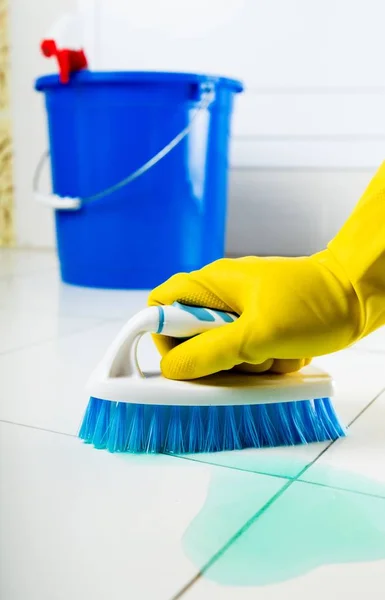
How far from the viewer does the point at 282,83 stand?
188 centimetres

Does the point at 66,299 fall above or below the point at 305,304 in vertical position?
below

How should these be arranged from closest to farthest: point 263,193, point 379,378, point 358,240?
point 358,240 → point 379,378 → point 263,193

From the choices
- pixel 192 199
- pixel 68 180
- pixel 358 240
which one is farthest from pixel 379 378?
pixel 68 180

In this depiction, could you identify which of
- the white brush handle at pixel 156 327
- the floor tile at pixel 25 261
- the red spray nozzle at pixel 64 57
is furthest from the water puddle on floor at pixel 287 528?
the floor tile at pixel 25 261

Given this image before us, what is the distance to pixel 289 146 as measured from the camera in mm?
1925

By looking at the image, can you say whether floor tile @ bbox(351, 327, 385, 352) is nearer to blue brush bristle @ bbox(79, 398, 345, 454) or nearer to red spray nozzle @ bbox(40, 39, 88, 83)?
blue brush bristle @ bbox(79, 398, 345, 454)

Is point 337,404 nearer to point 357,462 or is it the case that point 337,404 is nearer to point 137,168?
point 357,462

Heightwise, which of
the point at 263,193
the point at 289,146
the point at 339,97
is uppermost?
the point at 339,97

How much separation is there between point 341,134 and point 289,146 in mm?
135

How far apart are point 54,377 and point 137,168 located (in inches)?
28.5

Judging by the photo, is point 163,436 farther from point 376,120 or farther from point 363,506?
point 376,120

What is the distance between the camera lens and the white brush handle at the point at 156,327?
2.13ft

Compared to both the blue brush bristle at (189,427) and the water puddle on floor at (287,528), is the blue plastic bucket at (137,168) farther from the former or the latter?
the water puddle on floor at (287,528)

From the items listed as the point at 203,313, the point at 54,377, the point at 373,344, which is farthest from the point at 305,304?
the point at 373,344
